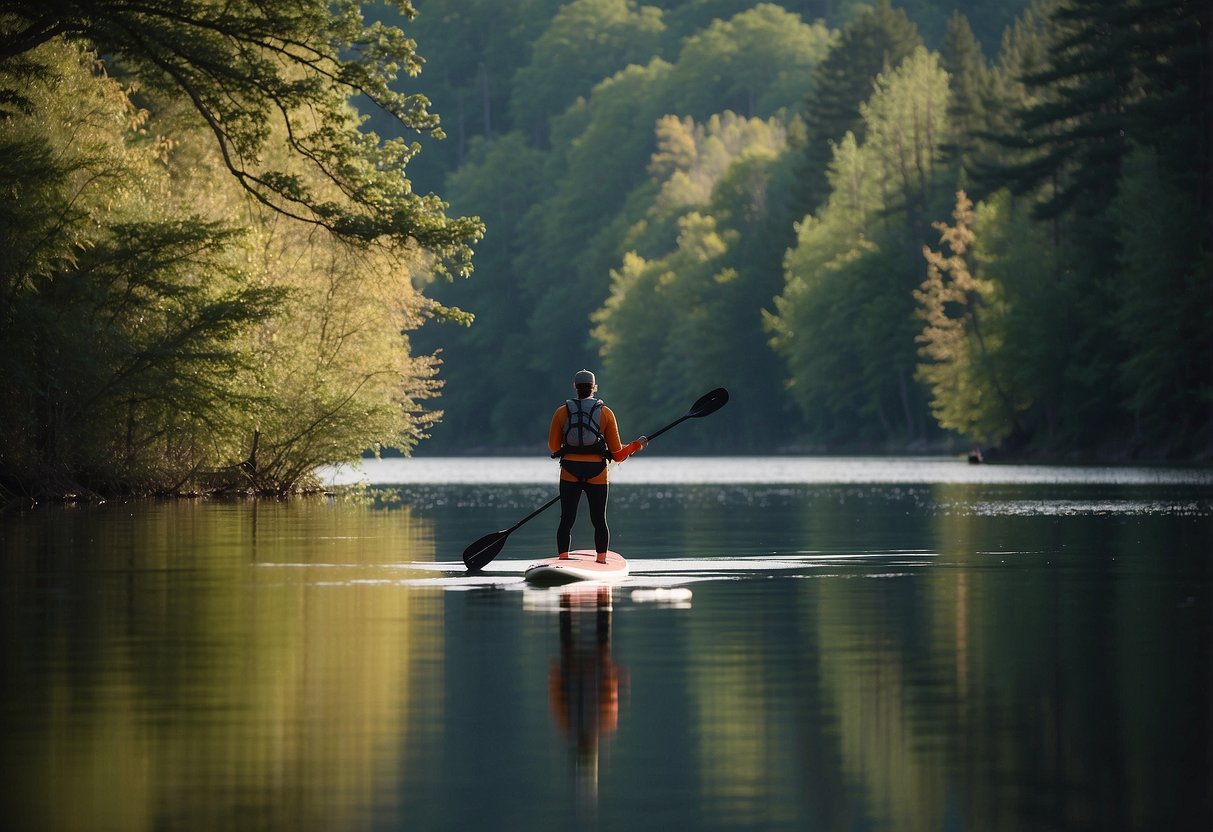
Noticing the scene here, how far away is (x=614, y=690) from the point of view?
11.3m

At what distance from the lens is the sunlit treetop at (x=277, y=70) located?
31641 mm

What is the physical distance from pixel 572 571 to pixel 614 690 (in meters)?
8.22

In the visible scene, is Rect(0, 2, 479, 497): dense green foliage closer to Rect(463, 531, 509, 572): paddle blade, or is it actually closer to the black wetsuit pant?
Rect(463, 531, 509, 572): paddle blade

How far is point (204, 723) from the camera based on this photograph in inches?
398

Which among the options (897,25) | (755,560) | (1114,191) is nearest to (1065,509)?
(755,560)

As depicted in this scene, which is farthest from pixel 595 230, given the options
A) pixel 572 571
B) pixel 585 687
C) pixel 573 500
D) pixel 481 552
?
pixel 585 687

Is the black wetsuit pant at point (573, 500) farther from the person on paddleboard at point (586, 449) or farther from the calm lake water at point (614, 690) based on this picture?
the calm lake water at point (614, 690)

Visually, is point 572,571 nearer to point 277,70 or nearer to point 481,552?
point 481,552

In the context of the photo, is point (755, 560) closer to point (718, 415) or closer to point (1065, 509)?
point (1065, 509)

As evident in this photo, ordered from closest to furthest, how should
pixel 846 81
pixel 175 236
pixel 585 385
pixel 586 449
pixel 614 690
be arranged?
pixel 614 690 → pixel 586 449 → pixel 585 385 → pixel 175 236 → pixel 846 81

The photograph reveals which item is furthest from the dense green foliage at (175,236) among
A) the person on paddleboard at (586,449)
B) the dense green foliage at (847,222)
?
the dense green foliage at (847,222)

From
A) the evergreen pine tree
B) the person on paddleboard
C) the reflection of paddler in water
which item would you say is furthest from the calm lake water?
the evergreen pine tree

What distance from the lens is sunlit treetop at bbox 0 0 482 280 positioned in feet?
104

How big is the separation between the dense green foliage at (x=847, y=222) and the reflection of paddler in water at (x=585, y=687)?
171 feet
